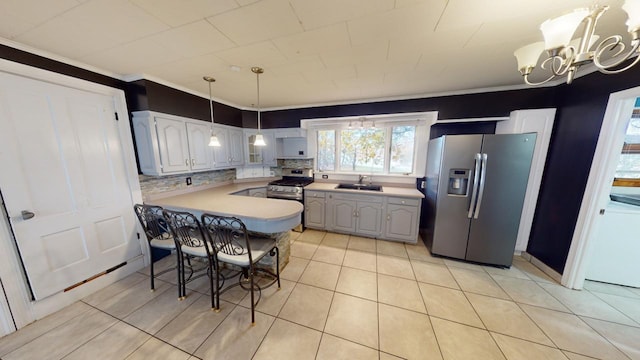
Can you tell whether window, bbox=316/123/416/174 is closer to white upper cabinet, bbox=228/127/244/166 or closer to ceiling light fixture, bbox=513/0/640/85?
white upper cabinet, bbox=228/127/244/166

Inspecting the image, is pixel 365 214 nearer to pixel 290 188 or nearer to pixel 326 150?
pixel 290 188

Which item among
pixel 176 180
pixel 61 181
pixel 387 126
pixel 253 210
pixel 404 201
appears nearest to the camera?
pixel 61 181

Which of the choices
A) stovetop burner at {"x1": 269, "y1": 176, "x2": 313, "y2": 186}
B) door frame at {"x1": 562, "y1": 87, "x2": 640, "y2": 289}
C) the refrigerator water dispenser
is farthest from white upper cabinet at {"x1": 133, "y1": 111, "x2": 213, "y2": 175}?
door frame at {"x1": 562, "y1": 87, "x2": 640, "y2": 289}

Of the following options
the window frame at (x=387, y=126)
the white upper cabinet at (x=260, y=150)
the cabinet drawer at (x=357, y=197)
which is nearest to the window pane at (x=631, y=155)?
the window frame at (x=387, y=126)

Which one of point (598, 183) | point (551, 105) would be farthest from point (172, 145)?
point (551, 105)

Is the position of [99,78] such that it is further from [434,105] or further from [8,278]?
[434,105]

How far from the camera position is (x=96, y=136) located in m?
2.06

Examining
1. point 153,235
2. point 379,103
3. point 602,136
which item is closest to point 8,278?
point 153,235

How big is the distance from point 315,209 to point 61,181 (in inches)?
117

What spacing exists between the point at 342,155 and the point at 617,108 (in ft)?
10.2

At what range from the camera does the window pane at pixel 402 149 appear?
3.39 metres

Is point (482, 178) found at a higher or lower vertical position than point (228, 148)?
lower

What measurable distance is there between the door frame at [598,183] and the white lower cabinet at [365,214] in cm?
156

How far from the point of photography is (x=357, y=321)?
1761 millimetres
